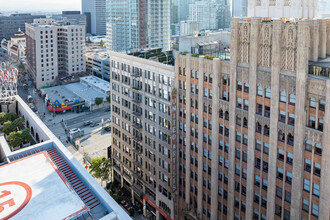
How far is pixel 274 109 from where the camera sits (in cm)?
4594

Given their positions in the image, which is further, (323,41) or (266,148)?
(266,148)

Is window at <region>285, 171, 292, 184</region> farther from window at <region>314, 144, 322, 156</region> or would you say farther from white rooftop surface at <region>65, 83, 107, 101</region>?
white rooftop surface at <region>65, 83, 107, 101</region>

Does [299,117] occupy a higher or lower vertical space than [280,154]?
higher

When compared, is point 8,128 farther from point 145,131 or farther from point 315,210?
point 315,210

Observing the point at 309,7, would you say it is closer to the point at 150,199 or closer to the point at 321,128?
the point at 321,128

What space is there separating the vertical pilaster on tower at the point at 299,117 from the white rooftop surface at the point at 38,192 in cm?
2847

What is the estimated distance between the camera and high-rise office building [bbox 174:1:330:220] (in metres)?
42.1

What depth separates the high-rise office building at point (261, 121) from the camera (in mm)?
42094

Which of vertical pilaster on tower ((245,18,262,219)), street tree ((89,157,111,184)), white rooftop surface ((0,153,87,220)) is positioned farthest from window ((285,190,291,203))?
street tree ((89,157,111,184))

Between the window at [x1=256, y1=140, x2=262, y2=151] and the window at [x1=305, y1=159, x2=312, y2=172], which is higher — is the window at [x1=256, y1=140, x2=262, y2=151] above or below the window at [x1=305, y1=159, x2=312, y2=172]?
above

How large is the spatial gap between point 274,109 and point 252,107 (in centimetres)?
386

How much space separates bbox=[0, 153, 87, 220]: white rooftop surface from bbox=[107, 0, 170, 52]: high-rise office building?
438 ft

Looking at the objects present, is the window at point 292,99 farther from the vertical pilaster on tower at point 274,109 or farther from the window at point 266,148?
the window at point 266,148

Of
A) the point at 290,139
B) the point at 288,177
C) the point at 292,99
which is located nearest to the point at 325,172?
the point at 288,177
